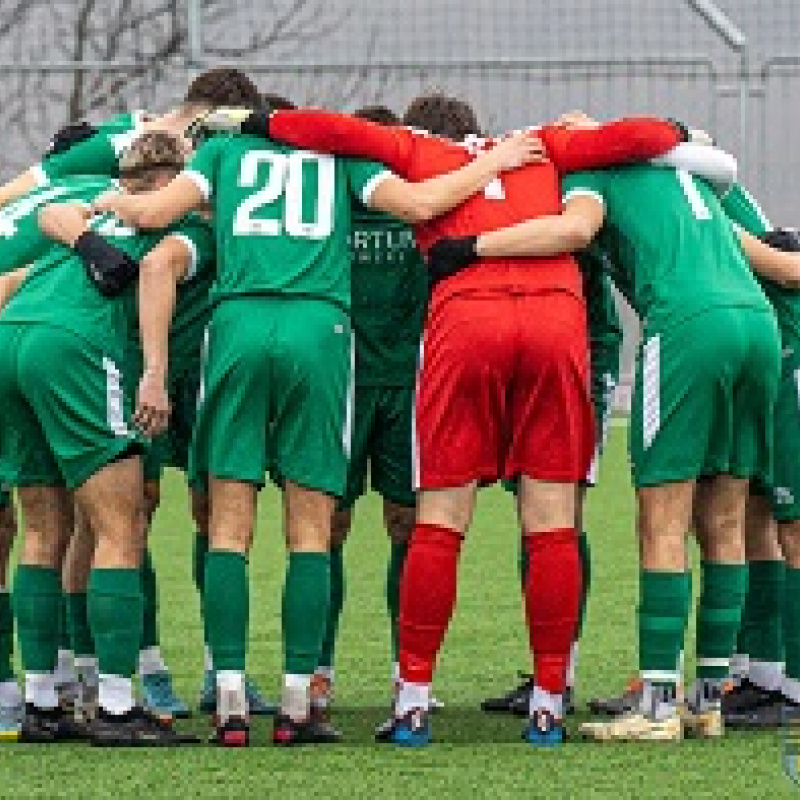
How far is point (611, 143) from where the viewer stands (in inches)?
389

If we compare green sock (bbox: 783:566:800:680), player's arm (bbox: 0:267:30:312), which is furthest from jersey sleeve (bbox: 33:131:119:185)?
→ green sock (bbox: 783:566:800:680)

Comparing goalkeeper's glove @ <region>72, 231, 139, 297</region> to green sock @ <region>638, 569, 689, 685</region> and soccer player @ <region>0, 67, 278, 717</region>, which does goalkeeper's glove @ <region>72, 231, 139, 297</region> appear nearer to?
soccer player @ <region>0, 67, 278, 717</region>

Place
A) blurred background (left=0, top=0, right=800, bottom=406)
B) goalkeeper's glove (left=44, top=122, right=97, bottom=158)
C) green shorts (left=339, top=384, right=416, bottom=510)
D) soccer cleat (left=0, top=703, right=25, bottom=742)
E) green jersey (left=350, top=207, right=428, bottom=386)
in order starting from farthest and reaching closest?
blurred background (left=0, top=0, right=800, bottom=406) < goalkeeper's glove (left=44, top=122, right=97, bottom=158) < green shorts (left=339, top=384, right=416, bottom=510) < green jersey (left=350, top=207, right=428, bottom=386) < soccer cleat (left=0, top=703, right=25, bottom=742)

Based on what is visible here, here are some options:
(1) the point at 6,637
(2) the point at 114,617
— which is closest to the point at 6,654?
(1) the point at 6,637

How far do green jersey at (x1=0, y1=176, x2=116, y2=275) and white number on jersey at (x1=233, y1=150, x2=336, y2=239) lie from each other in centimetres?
76

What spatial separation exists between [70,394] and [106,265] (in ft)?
1.34

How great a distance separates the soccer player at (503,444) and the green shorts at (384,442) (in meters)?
0.70

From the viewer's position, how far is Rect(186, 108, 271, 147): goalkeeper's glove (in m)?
9.94

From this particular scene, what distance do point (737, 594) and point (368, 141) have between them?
1.79m

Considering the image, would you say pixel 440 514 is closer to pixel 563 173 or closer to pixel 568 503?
pixel 568 503

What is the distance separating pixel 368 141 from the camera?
32.4ft

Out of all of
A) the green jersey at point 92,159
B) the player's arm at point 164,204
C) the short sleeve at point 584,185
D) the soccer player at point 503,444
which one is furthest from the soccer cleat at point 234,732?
the green jersey at point 92,159

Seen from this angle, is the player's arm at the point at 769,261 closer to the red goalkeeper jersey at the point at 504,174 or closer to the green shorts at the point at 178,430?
the red goalkeeper jersey at the point at 504,174

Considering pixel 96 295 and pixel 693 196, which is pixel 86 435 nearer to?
pixel 96 295
